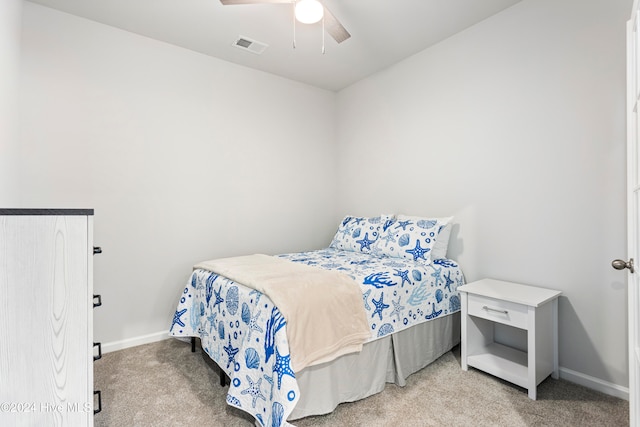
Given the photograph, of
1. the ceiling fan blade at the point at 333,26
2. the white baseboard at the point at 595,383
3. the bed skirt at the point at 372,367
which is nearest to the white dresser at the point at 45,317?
the bed skirt at the point at 372,367

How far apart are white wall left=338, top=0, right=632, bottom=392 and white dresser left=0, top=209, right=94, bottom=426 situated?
265cm

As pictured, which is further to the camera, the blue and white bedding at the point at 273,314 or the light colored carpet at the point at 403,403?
the light colored carpet at the point at 403,403

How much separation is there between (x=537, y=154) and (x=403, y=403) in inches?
75.8

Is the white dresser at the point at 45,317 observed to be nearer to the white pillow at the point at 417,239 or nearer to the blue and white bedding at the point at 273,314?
the blue and white bedding at the point at 273,314

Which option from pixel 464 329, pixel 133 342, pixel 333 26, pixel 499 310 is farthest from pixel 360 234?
pixel 133 342

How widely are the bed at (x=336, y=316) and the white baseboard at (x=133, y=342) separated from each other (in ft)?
1.98

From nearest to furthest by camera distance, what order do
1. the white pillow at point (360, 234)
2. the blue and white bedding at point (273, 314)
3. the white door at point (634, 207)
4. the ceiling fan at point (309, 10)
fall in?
the white door at point (634, 207), the blue and white bedding at point (273, 314), the ceiling fan at point (309, 10), the white pillow at point (360, 234)

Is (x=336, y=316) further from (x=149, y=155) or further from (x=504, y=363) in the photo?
(x=149, y=155)

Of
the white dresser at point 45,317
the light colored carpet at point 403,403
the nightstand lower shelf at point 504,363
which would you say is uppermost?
the white dresser at point 45,317

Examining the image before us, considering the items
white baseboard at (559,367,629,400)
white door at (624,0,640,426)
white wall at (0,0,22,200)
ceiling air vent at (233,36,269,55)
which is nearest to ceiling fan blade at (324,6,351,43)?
ceiling air vent at (233,36,269,55)

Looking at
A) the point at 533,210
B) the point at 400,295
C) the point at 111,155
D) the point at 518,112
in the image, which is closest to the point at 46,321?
the point at 400,295

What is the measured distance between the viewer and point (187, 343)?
2.88 metres

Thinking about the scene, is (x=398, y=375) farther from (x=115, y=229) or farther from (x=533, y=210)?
(x=115, y=229)

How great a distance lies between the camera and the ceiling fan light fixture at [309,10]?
1952 mm
